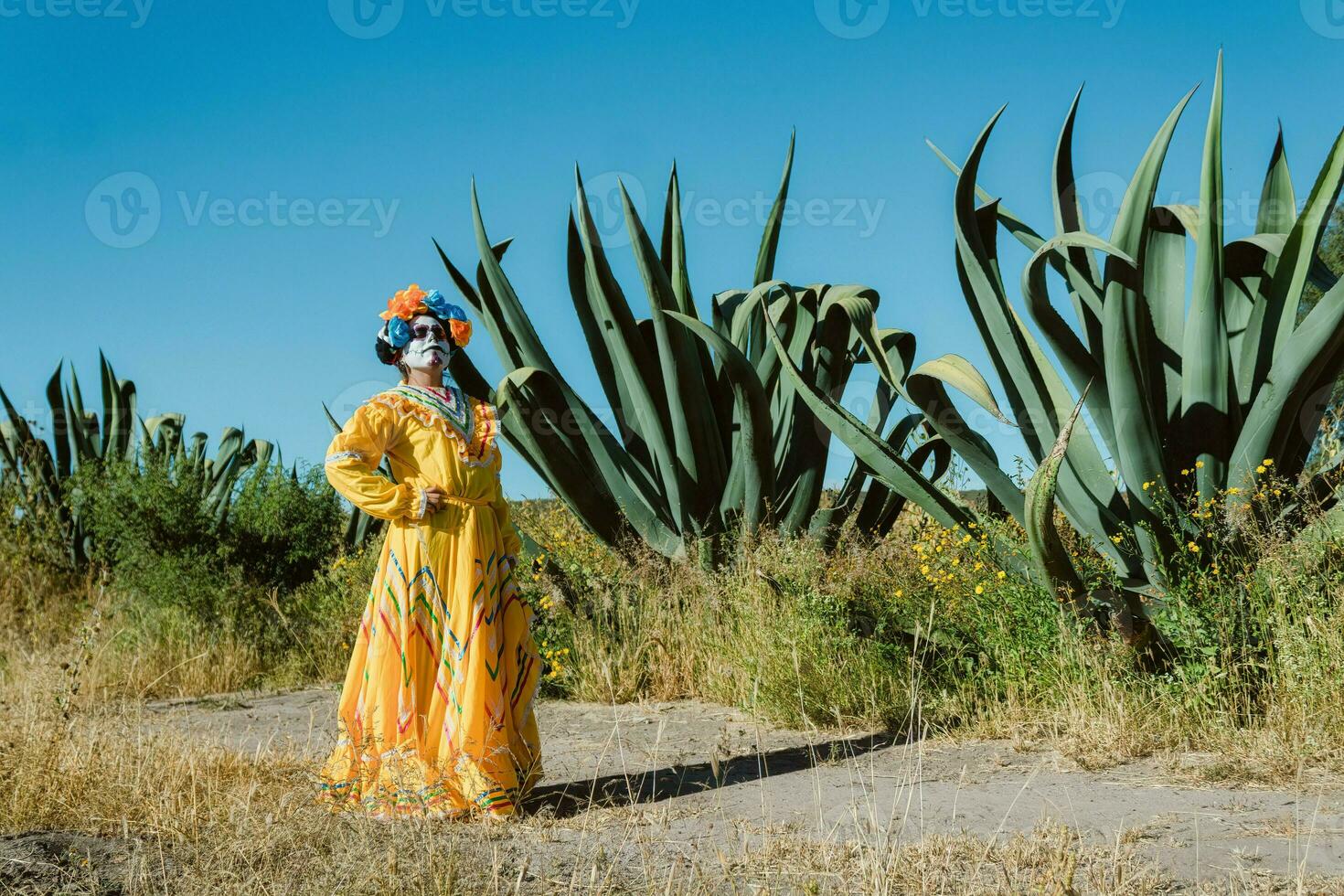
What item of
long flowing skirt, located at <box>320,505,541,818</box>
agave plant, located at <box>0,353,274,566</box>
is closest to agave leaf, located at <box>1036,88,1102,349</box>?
long flowing skirt, located at <box>320,505,541,818</box>

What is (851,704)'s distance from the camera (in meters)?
5.47

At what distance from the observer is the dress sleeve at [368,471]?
159 inches

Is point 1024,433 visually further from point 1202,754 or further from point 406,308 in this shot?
point 406,308

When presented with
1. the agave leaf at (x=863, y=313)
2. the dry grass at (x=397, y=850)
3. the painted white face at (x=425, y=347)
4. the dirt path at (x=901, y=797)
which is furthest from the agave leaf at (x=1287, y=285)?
the painted white face at (x=425, y=347)

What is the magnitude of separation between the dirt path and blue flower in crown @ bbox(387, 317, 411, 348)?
1.67m

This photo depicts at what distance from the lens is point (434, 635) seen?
410 cm

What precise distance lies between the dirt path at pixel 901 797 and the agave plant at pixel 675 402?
1.66m

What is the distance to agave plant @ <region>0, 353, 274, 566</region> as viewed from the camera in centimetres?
1134

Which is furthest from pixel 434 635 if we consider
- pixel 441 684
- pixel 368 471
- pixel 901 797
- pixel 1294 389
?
pixel 1294 389

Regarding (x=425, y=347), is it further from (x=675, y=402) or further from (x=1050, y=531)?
(x=675, y=402)

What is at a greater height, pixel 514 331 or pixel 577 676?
pixel 514 331

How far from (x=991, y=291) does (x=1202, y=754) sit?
2.10 metres

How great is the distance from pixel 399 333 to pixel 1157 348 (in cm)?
324

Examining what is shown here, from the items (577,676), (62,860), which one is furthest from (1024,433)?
(62,860)
